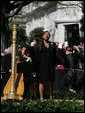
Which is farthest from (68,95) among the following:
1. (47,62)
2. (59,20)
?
(59,20)

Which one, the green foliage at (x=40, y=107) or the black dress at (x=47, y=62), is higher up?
the black dress at (x=47, y=62)

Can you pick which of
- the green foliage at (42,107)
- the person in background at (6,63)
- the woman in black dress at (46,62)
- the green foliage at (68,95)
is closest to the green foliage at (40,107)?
the green foliage at (42,107)

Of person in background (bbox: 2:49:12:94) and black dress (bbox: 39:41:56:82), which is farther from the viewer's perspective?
person in background (bbox: 2:49:12:94)

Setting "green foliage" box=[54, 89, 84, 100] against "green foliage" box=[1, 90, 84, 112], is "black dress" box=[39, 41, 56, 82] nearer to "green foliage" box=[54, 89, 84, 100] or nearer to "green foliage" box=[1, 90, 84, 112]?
"green foliage" box=[1, 90, 84, 112]

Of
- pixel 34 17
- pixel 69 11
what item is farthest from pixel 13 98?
pixel 34 17

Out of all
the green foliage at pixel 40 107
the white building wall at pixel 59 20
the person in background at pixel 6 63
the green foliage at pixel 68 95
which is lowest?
the green foliage at pixel 68 95

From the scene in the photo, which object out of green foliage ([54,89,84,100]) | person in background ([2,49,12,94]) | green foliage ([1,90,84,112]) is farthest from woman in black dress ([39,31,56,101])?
person in background ([2,49,12,94])

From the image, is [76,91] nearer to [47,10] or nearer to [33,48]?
[33,48]

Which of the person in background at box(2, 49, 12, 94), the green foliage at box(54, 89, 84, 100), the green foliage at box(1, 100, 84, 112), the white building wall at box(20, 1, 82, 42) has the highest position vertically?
the white building wall at box(20, 1, 82, 42)

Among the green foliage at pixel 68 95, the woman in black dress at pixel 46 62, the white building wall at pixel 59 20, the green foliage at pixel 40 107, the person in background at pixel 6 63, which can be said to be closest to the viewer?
the green foliage at pixel 40 107

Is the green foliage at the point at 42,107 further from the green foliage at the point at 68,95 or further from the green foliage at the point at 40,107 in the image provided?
Result: the green foliage at the point at 68,95

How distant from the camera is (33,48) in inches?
469

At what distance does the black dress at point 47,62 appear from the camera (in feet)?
39.0

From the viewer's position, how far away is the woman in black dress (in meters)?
11.9
